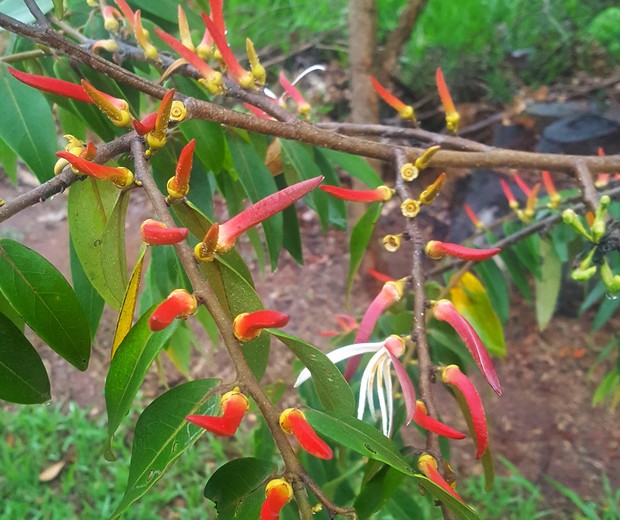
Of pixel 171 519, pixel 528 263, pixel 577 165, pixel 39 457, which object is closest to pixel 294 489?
pixel 577 165

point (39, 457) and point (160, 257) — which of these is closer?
point (160, 257)

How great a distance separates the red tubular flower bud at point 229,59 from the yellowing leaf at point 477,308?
432mm

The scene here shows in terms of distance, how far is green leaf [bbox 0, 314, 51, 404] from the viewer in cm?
37

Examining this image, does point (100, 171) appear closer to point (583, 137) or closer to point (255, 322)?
point (255, 322)

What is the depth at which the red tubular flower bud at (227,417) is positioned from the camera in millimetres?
265

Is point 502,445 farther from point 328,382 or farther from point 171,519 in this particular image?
point 328,382

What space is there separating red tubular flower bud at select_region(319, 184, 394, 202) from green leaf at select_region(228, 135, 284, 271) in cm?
11

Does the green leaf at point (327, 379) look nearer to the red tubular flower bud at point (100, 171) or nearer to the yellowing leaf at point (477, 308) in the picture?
the red tubular flower bud at point (100, 171)

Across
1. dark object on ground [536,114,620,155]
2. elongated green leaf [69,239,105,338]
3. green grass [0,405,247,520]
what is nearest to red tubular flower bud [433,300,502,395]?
elongated green leaf [69,239,105,338]

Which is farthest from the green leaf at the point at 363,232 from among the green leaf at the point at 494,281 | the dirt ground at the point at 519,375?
the dirt ground at the point at 519,375

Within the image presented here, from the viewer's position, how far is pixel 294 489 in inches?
11.4

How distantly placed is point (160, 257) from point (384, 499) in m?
0.40

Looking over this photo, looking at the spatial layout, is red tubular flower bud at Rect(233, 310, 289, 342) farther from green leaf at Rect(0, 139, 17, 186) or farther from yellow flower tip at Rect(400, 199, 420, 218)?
green leaf at Rect(0, 139, 17, 186)

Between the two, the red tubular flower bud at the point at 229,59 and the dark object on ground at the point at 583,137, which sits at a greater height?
the red tubular flower bud at the point at 229,59
